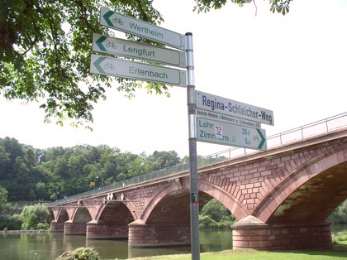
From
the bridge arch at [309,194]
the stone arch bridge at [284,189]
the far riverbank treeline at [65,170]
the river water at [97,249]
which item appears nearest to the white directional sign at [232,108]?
the stone arch bridge at [284,189]

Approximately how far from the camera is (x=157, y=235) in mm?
36188

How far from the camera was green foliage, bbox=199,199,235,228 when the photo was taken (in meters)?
62.2

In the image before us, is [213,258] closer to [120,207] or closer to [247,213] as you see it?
[247,213]

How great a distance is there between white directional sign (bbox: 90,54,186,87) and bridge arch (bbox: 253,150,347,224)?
43.7ft

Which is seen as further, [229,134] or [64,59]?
[64,59]

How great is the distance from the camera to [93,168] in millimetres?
108938

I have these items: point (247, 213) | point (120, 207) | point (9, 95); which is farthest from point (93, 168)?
point (9, 95)

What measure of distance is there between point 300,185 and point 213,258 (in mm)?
5150

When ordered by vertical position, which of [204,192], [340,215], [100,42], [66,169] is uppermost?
[66,169]

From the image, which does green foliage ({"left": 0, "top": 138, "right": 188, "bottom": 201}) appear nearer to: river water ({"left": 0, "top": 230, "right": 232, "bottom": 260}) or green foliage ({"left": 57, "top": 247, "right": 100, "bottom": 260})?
river water ({"left": 0, "top": 230, "right": 232, "bottom": 260})

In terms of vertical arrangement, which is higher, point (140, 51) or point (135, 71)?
point (140, 51)

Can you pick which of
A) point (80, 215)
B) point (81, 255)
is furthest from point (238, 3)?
point (80, 215)

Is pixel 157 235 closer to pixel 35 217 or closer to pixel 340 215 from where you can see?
pixel 340 215

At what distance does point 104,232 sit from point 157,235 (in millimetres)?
15406
